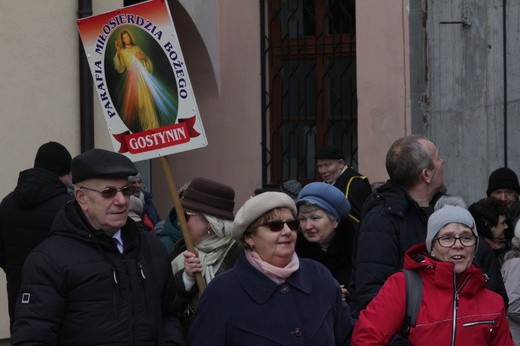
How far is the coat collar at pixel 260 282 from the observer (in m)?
5.71

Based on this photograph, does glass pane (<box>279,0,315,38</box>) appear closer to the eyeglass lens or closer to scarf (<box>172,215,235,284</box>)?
scarf (<box>172,215,235,284</box>)

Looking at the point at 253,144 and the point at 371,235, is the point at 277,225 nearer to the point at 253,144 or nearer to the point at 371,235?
the point at 371,235

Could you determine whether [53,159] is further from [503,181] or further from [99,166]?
[503,181]

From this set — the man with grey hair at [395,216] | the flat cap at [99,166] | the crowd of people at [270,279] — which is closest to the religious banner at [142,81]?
the crowd of people at [270,279]

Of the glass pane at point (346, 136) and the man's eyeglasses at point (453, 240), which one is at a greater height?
the man's eyeglasses at point (453, 240)

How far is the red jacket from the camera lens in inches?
242

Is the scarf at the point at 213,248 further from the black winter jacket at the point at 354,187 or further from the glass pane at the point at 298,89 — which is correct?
the glass pane at the point at 298,89

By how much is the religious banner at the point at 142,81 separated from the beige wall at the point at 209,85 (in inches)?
169

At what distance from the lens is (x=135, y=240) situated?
20.3 feet

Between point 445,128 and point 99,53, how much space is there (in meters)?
6.48

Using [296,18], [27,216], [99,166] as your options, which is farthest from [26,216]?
[296,18]

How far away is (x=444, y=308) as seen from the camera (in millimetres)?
6184

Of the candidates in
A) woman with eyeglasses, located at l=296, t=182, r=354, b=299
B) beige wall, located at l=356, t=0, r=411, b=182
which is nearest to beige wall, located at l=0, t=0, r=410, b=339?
beige wall, located at l=356, t=0, r=411, b=182

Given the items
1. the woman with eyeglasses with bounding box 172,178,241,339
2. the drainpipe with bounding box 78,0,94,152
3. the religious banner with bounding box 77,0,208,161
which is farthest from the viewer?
the drainpipe with bounding box 78,0,94,152
